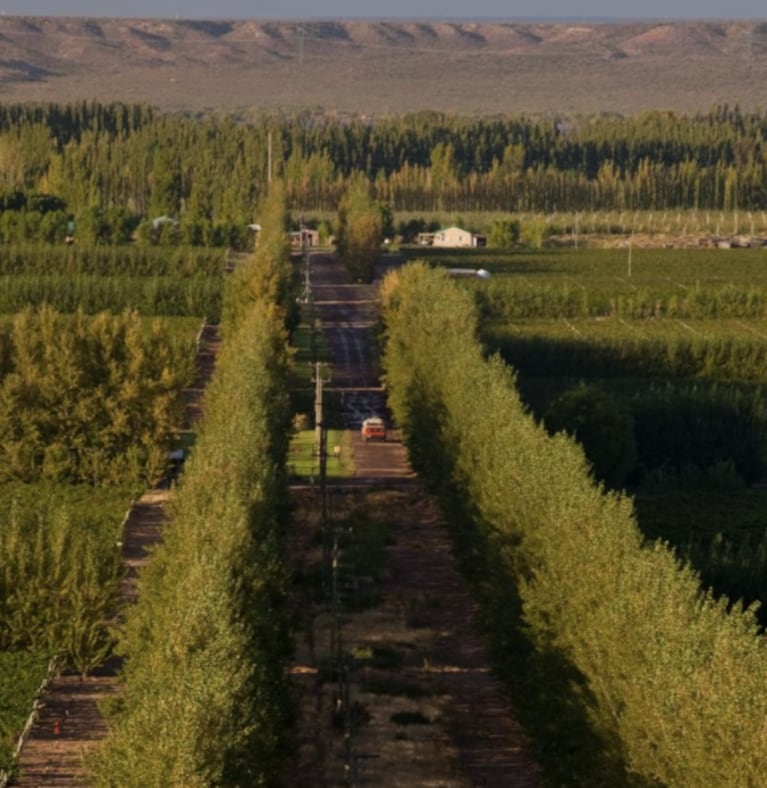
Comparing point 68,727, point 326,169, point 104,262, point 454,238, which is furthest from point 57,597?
point 326,169

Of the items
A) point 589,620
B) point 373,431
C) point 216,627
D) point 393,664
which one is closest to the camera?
point 216,627

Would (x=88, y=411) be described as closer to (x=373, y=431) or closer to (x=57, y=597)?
(x=373, y=431)

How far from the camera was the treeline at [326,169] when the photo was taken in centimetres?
14650

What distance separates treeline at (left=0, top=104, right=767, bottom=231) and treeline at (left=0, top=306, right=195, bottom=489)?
2656 inches

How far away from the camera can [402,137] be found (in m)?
192

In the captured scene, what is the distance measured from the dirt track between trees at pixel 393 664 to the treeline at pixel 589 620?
4.18ft

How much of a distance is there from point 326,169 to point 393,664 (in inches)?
5123

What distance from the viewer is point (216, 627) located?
29000mm

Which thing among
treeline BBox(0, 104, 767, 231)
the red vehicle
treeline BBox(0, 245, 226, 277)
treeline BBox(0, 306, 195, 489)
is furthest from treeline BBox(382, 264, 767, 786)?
treeline BBox(0, 104, 767, 231)

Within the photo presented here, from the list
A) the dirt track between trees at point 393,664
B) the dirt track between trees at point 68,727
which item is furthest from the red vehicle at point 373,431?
the dirt track between trees at point 68,727

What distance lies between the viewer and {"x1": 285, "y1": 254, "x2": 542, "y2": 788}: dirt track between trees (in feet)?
111

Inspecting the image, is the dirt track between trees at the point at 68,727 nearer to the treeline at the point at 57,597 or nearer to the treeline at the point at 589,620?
the treeline at the point at 57,597

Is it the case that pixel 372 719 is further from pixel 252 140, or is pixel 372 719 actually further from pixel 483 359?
pixel 252 140

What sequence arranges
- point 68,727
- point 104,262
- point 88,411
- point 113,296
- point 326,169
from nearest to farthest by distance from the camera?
point 68,727 → point 88,411 → point 113,296 → point 104,262 → point 326,169
